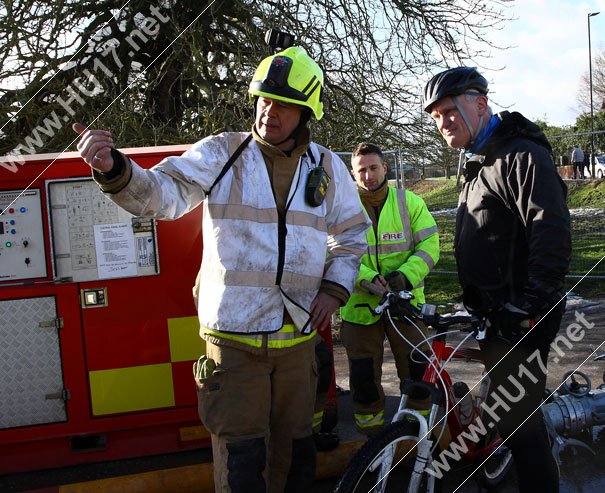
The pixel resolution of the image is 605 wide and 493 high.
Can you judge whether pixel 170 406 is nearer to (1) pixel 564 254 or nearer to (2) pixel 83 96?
(1) pixel 564 254

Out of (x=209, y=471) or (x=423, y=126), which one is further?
(x=423, y=126)

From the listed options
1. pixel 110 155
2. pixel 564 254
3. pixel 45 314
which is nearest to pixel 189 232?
pixel 45 314

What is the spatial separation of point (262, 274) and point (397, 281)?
1544 mm

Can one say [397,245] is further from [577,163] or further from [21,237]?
[577,163]

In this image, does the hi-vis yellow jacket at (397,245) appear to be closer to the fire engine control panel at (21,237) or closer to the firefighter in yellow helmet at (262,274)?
the firefighter in yellow helmet at (262,274)

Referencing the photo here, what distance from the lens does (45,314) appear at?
3857mm

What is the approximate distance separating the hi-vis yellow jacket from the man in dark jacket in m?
1.21

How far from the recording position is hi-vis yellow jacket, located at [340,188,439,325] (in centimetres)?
408

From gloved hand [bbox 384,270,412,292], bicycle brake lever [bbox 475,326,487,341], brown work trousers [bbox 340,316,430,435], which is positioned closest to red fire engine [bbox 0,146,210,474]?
brown work trousers [bbox 340,316,430,435]

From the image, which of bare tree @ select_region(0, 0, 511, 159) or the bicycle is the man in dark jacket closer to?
the bicycle

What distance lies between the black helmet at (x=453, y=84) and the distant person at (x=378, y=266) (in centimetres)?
125

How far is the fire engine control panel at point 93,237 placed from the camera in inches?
150

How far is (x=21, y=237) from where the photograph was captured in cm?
379

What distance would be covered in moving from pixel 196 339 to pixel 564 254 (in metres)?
2.32
